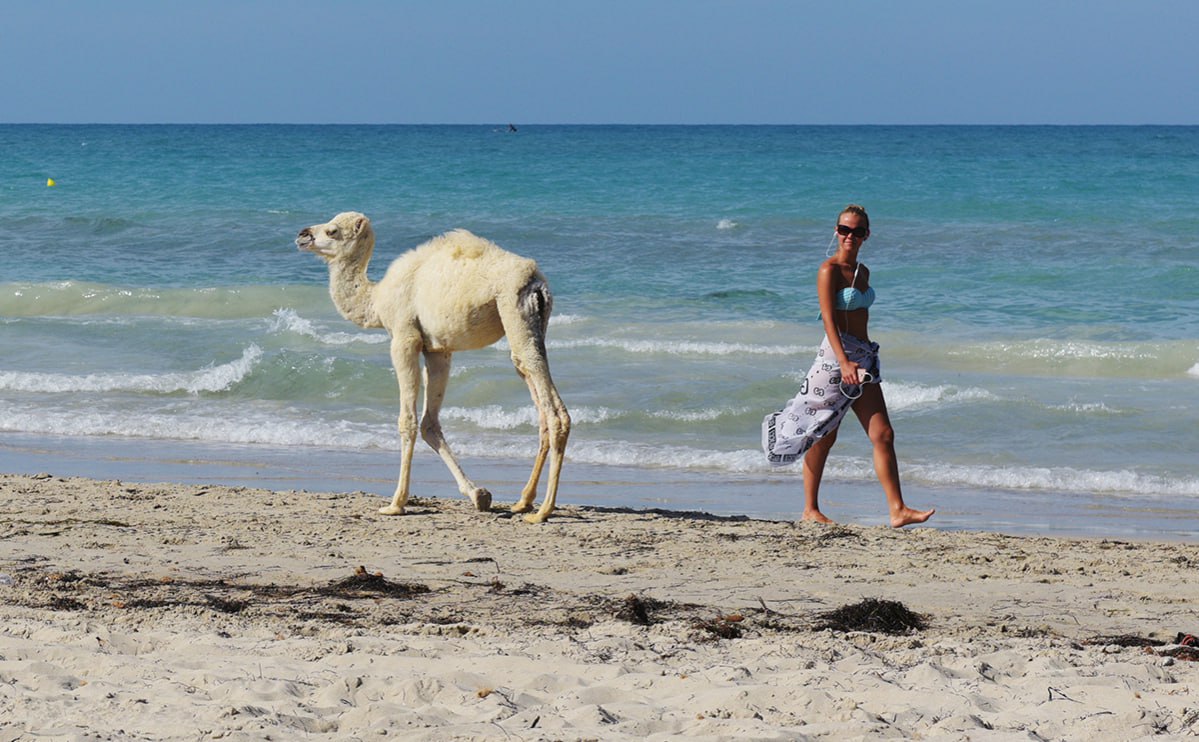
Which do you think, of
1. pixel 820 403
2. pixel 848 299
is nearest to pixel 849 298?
pixel 848 299

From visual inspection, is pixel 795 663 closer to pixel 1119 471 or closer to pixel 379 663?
pixel 379 663

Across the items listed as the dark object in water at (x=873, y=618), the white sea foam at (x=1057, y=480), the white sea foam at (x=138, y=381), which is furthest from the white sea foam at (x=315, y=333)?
the dark object in water at (x=873, y=618)

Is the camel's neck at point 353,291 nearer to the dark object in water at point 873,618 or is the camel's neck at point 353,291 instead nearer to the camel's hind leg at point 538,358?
the camel's hind leg at point 538,358

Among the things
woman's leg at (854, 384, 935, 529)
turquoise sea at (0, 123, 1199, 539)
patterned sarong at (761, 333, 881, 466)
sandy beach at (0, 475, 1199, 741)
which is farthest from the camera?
turquoise sea at (0, 123, 1199, 539)

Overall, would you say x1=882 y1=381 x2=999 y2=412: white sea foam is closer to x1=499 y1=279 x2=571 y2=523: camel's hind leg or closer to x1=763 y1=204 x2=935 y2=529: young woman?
x1=763 y1=204 x2=935 y2=529: young woman

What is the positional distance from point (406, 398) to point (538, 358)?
889mm

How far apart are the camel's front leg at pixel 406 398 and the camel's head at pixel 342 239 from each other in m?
0.61

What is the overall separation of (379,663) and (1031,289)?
676 inches

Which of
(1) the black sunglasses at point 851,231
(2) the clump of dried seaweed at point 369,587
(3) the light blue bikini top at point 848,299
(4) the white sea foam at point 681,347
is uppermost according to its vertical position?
(1) the black sunglasses at point 851,231

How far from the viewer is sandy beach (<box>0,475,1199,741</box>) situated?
432 cm

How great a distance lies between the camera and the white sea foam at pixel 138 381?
12.9 m

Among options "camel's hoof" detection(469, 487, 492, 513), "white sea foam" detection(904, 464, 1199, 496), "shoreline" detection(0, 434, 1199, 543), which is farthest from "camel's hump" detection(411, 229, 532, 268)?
"white sea foam" detection(904, 464, 1199, 496)

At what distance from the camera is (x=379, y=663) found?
4.85 meters

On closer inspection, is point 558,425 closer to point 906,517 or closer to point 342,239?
point 342,239
